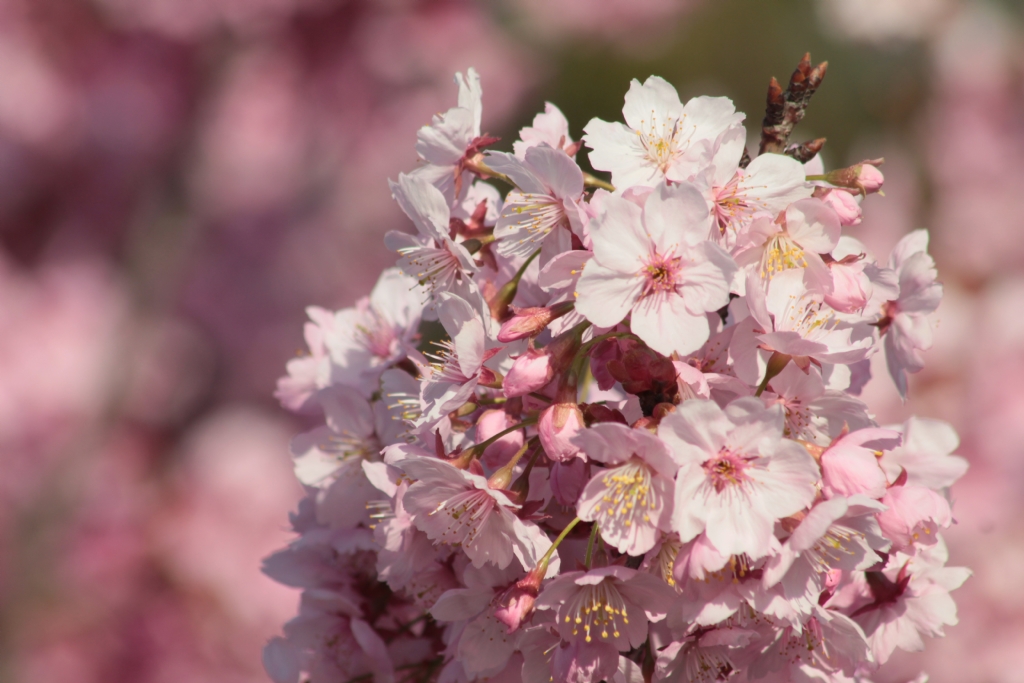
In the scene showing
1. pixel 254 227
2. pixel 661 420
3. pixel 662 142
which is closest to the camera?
pixel 661 420

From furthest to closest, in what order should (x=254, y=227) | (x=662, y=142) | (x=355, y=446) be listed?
(x=254, y=227) < (x=355, y=446) < (x=662, y=142)

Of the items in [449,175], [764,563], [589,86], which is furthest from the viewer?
[589,86]

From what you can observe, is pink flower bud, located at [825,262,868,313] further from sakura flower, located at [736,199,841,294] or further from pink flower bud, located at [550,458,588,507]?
pink flower bud, located at [550,458,588,507]

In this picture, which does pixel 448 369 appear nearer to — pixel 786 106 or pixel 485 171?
pixel 485 171

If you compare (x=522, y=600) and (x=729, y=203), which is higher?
(x=729, y=203)

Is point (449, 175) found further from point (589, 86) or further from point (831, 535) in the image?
point (589, 86)

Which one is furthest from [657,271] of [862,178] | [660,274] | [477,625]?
[477,625]

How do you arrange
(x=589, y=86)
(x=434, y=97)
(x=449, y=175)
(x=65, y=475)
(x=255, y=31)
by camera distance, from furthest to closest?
(x=589, y=86) → (x=434, y=97) → (x=255, y=31) → (x=65, y=475) → (x=449, y=175)

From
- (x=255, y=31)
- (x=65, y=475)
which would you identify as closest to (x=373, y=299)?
(x=65, y=475)
